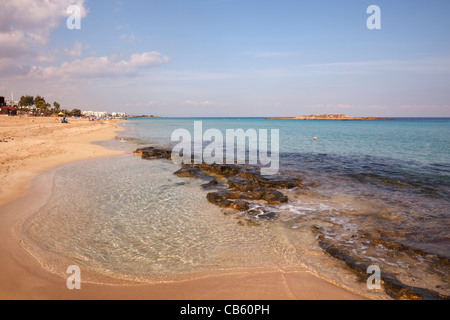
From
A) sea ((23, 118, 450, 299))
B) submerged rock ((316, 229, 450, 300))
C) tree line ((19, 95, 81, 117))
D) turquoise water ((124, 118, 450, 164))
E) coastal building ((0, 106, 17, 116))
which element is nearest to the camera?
submerged rock ((316, 229, 450, 300))

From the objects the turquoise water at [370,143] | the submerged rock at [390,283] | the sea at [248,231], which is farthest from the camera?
the turquoise water at [370,143]

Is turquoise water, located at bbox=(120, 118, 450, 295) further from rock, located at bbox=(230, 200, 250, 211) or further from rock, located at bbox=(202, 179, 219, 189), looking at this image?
rock, located at bbox=(202, 179, 219, 189)

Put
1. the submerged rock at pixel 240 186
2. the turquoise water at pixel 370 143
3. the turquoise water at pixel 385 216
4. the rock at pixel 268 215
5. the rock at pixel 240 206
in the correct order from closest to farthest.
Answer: the turquoise water at pixel 385 216 < the rock at pixel 268 215 < the rock at pixel 240 206 < the submerged rock at pixel 240 186 < the turquoise water at pixel 370 143

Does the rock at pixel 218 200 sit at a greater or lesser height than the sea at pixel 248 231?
greater

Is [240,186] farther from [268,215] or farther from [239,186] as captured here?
[268,215]

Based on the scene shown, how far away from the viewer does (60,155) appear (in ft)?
70.6

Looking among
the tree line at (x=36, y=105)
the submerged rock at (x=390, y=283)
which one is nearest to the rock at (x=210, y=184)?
the submerged rock at (x=390, y=283)

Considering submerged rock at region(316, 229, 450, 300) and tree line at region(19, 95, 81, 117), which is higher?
tree line at region(19, 95, 81, 117)

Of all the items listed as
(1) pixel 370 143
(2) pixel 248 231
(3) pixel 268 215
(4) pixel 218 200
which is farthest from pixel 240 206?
(1) pixel 370 143

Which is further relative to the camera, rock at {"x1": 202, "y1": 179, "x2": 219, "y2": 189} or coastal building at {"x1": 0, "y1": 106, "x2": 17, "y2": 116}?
coastal building at {"x1": 0, "y1": 106, "x2": 17, "y2": 116}

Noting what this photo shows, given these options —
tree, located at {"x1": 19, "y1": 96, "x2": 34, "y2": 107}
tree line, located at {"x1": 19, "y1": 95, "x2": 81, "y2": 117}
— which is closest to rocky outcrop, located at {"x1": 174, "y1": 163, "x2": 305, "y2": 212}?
tree line, located at {"x1": 19, "y1": 95, "x2": 81, "y2": 117}

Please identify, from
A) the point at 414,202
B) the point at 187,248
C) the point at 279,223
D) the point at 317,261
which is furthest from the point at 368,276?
the point at 414,202

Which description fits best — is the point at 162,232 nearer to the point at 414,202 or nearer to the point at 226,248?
the point at 226,248

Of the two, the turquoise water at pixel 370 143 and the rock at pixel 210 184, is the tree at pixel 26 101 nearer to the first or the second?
the turquoise water at pixel 370 143
